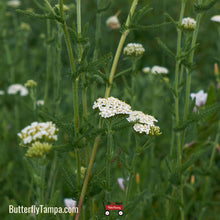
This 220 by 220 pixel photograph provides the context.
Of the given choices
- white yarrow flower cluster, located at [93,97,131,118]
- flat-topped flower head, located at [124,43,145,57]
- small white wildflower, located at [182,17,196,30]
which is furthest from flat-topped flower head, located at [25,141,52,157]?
small white wildflower, located at [182,17,196,30]

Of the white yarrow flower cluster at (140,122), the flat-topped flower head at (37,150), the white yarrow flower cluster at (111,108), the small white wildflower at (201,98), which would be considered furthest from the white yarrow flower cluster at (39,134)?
the small white wildflower at (201,98)

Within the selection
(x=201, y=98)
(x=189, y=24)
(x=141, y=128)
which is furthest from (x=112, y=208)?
(x=201, y=98)

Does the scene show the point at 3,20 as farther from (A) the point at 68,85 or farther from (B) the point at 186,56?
(B) the point at 186,56

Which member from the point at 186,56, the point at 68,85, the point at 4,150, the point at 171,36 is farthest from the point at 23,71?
the point at 186,56

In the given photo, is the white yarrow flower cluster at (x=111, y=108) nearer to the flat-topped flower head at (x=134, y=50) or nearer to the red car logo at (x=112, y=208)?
the red car logo at (x=112, y=208)

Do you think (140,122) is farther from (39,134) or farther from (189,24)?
(189,24)

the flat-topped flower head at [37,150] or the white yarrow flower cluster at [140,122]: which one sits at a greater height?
the white yarrow flower cluster at [140,122]

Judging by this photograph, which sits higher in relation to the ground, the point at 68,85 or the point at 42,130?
the point at 42,130

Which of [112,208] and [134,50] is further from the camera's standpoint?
[134,50]

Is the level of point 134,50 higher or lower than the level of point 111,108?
higher
